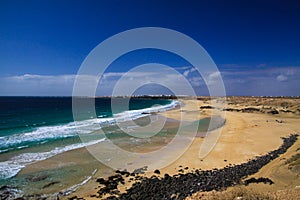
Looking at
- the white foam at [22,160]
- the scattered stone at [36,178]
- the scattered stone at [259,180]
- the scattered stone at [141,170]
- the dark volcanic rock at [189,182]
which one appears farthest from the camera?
the white foam at [22,160]

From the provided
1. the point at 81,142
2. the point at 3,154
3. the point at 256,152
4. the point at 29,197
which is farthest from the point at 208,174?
the point at 3,154

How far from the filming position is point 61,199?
8.97 m

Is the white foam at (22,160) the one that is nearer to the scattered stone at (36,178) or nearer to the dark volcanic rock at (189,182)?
the scattered stone at (36,178)

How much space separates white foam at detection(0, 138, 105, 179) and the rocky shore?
211 inches

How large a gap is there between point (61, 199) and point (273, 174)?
9.48 m

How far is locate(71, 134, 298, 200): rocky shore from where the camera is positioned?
29.6ft

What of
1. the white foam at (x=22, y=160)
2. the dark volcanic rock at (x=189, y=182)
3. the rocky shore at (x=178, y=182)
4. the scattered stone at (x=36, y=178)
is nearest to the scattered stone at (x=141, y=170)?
the rocky shore at (x=178, y=182)

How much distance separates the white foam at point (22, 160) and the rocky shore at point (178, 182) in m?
5.37

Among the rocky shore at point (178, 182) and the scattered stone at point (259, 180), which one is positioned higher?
the scattered stone at point (259, 180)

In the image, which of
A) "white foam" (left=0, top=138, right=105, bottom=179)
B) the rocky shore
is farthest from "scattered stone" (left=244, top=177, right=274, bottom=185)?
"white foam" (left=0, top=138, right=105, bottom=179)

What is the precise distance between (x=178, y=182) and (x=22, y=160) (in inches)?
412

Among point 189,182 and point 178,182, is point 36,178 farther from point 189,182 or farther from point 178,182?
point 189,182

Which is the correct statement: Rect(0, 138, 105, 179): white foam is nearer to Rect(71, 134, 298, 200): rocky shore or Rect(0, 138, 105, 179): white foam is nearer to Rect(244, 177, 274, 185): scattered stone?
Rect(71, 134, 298, 200): rocky shore

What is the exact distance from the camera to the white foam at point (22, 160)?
12031 mm
